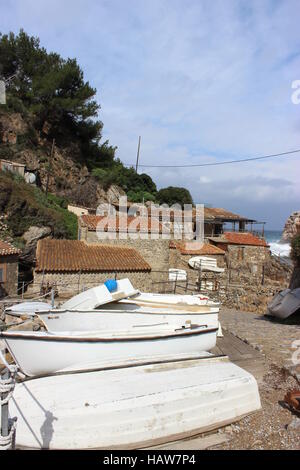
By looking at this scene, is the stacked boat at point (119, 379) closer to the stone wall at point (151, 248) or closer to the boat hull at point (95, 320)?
the boat hull at point (95, 320)

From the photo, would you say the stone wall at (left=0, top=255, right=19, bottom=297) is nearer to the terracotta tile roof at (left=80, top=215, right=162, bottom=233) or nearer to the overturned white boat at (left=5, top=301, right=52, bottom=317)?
the overturned white boat at (left=5, top=301, right=52, bottom=317)

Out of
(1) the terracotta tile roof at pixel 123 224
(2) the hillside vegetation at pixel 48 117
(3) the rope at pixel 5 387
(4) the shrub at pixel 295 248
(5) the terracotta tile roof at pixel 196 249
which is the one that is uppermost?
(2) the hillside vegetation at pixel 48 117

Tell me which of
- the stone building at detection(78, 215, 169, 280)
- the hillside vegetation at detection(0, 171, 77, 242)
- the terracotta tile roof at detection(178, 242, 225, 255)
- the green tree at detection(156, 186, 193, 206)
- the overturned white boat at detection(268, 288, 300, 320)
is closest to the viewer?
the overturned white boat at detection(268, 288, 300, 320)

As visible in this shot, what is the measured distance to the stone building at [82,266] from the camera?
12.7 meters

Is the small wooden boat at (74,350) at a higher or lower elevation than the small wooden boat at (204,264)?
lower

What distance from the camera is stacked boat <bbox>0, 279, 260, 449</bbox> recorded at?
3820 mm

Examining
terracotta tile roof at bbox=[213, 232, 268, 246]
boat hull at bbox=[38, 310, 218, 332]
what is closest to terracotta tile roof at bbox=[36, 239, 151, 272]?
boat hull at bbox=[38, 310, 218, 332]

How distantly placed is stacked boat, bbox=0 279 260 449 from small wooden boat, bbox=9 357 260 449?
0.01 metres

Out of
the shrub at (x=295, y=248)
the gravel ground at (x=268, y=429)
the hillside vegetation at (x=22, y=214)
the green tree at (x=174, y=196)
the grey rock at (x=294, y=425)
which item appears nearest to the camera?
the gravel ground at (x=268, y=429)

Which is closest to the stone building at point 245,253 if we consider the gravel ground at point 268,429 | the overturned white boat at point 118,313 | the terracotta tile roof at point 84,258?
the terracotta tile roof at point 84,258

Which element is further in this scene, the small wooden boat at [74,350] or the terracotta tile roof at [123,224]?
the terracotta tile roof at [123,224]

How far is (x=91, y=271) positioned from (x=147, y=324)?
7.58 meters

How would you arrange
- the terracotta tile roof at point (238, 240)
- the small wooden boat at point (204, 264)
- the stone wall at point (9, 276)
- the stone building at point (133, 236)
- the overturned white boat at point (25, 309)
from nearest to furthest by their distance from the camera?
the overturned white boat at point (25, 309)
the stone wall at point (9, 276)
the stone building at point (133, 236)
the small wooden boat at point (204, 264)
the terracotta tile roof at point (238, 240)

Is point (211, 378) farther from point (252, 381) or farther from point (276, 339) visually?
point (276, 339)
